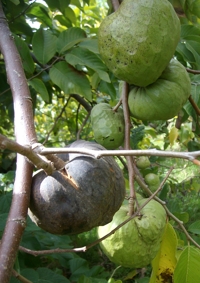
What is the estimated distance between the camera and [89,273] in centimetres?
239

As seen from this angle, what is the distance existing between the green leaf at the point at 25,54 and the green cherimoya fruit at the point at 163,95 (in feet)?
2.23

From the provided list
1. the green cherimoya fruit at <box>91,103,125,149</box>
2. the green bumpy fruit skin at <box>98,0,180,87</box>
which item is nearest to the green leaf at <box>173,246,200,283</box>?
the green cherimoya fruit at <box>91,103,125,149</box>

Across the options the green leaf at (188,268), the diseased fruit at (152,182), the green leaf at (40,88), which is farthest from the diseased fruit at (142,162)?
the green leaf at (188,268)

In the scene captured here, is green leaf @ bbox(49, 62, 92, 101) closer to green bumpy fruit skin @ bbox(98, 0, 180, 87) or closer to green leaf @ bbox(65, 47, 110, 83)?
green leaf @ bbox(65, 47, 110, 83)

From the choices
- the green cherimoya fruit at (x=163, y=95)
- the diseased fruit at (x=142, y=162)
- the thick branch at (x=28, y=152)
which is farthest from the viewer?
the diseased fruit at (x=142, y=162)

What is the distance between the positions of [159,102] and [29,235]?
1.13 metres

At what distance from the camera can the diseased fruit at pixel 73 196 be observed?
2.90 feet

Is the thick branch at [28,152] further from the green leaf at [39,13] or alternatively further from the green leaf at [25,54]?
the green leaf at [39,13]

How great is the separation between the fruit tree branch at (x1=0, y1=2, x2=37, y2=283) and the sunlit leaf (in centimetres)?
79

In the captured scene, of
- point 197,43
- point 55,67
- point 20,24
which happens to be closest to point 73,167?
point 55,67

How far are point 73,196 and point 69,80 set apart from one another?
3.35 feet

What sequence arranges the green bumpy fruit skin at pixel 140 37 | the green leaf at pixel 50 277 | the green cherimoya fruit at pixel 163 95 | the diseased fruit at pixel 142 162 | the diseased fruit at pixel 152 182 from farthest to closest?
the diseased fruit at pixel 142 162, the diseased fruit at pixel 152 182, the green leaf at pixel 50 277, the green cherimoya fruit at pixel 163 95, the green bumpy fruit skin at pixel 140 37

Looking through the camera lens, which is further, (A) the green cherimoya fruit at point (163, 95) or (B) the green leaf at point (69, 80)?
(B) the green leaf at point (69, 80)

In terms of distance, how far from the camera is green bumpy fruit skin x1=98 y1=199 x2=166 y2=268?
4.47 feet
